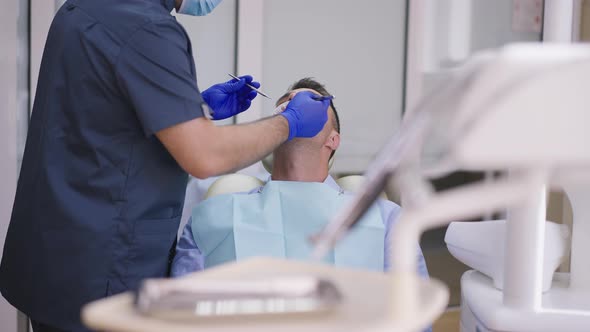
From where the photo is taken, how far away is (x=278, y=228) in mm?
1954

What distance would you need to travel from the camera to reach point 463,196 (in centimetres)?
61

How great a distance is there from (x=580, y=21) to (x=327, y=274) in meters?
2.66

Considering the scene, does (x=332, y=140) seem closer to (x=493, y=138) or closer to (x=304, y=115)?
(x=304, y=115)

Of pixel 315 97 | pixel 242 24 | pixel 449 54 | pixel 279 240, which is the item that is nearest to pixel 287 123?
pixel 315 97

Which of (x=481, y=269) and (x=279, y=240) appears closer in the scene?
(x=481, y=269)

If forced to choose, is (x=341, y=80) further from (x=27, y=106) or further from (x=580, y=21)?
(x=27, y=106)

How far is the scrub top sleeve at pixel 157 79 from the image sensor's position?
1283mm

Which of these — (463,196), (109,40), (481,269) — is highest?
(109,40)

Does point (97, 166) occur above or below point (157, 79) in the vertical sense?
below

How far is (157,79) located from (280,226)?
776mm

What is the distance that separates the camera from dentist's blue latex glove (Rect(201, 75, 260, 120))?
1935mm

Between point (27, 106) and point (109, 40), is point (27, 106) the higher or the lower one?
the lower one

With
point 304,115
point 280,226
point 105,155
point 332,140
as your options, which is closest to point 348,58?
point 332,140

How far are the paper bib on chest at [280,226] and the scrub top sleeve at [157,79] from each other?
69cm
